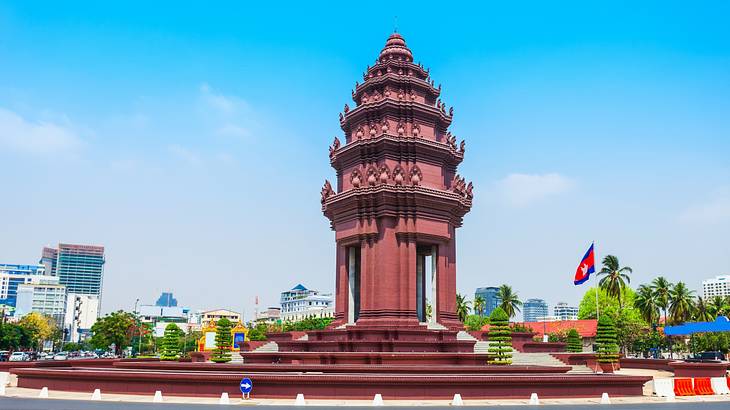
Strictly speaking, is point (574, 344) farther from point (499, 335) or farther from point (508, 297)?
point (508, 297)

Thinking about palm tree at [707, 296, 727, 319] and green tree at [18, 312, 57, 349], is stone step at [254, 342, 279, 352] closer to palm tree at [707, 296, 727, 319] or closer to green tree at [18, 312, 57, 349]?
palm tree at [707, 296, 727, 319]

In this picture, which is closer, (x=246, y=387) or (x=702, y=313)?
(x=246, y=387)

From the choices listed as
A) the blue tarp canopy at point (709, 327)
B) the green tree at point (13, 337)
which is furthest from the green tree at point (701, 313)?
the green tree at point (13, 337)

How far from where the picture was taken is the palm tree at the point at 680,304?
8794cm

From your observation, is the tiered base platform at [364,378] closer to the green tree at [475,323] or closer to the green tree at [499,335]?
the green tree at [499,335]

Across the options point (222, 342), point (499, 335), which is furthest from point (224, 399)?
point (222, 342)

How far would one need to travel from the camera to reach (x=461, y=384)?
27141 mm

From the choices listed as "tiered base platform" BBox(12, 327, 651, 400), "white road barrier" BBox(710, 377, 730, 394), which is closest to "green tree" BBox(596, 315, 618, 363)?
"white road barrier" BBox(710, 377, 730, 394)

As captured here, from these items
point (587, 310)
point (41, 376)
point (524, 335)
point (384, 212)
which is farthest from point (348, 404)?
point (587, 310)

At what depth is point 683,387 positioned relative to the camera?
31953mm

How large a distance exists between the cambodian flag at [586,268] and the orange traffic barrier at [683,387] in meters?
23.4

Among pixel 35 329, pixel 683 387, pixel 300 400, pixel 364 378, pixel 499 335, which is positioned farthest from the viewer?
pixel 35 329

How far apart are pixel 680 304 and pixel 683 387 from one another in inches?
2458

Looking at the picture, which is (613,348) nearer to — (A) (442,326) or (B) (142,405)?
(A) (442,326)
